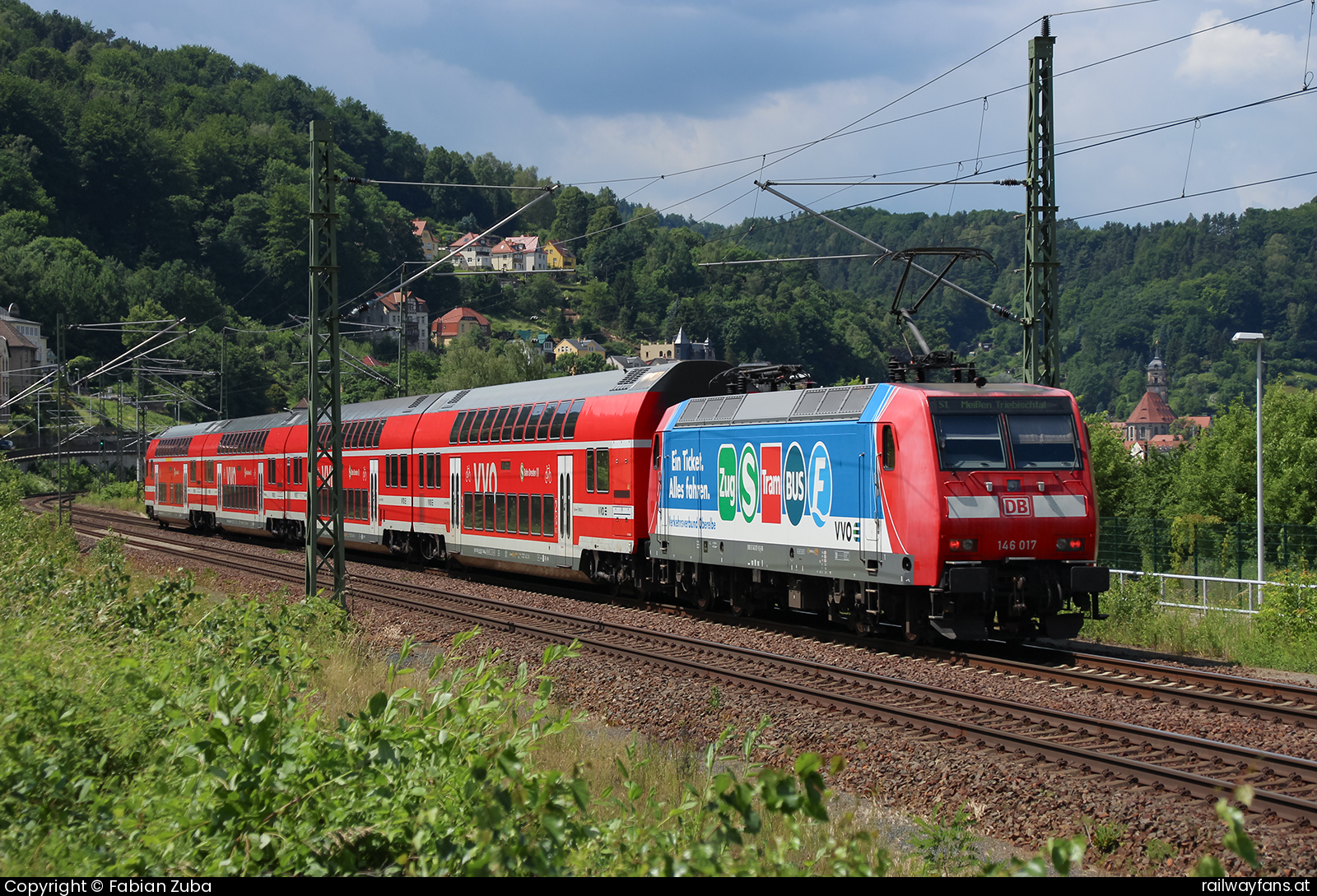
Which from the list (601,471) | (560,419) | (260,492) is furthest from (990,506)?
(260,492)

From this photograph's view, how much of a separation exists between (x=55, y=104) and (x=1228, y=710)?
16101cm

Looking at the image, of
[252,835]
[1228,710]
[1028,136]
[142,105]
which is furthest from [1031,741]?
[142,105]

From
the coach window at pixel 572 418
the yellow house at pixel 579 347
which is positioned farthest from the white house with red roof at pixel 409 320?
the coach window at pixel 572 418

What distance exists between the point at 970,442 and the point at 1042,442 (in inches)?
45.0

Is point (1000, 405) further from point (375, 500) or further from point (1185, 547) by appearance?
point (375, 500)

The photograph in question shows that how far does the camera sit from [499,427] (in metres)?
24.8

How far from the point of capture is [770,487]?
56.7ft

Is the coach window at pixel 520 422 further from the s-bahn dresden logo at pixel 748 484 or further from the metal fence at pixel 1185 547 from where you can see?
the metal fence at pixel 1185 547

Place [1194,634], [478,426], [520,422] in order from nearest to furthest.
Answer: [1194,634] → [520,422] → [478,426]

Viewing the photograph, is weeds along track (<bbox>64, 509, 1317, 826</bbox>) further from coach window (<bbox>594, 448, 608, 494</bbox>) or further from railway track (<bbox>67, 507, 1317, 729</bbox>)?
coach window (<bbox>594, 448, 608, 494</bbox>)

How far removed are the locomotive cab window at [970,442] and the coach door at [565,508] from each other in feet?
31.6

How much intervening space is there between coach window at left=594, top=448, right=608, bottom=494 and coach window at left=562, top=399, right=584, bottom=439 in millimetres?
935

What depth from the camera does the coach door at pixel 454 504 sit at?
26375 mm

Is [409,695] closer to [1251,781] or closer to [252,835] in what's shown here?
[252,835]
